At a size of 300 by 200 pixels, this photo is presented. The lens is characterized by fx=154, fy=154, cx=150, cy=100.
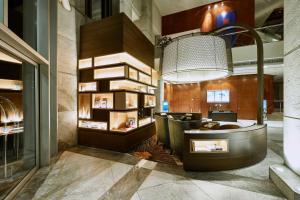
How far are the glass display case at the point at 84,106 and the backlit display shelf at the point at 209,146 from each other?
333cm

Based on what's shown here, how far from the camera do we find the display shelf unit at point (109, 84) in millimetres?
4227

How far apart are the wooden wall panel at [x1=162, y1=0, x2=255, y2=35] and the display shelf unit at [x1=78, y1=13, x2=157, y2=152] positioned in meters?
5.16

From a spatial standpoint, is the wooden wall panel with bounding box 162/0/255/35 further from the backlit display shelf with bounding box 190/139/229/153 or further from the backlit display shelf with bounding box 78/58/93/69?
the backlit display shelf with bounding box 78/58/93/69

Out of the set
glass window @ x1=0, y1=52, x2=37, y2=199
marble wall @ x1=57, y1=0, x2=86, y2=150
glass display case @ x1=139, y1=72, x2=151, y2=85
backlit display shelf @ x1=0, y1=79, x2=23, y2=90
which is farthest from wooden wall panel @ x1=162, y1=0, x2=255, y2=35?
backlit display shelf @ x1=0, y1=79, x2=23, y2=90

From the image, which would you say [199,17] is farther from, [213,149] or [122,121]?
[213,149]

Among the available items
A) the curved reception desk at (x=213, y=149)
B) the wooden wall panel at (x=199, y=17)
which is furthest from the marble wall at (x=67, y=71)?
the wooden wall panel at (x=199, y=17)

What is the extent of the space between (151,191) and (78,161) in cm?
204

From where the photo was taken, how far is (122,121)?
4727 mm

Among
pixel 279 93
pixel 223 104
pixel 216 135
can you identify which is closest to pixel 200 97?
pixel 223 104

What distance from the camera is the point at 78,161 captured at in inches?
139

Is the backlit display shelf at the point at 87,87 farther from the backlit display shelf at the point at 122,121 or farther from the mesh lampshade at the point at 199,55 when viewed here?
the mesh lampshade at the point at 199,55

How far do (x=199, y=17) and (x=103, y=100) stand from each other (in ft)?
25.2

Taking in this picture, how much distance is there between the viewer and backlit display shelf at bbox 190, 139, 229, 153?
117 inches

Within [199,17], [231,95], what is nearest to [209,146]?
[199,17]
